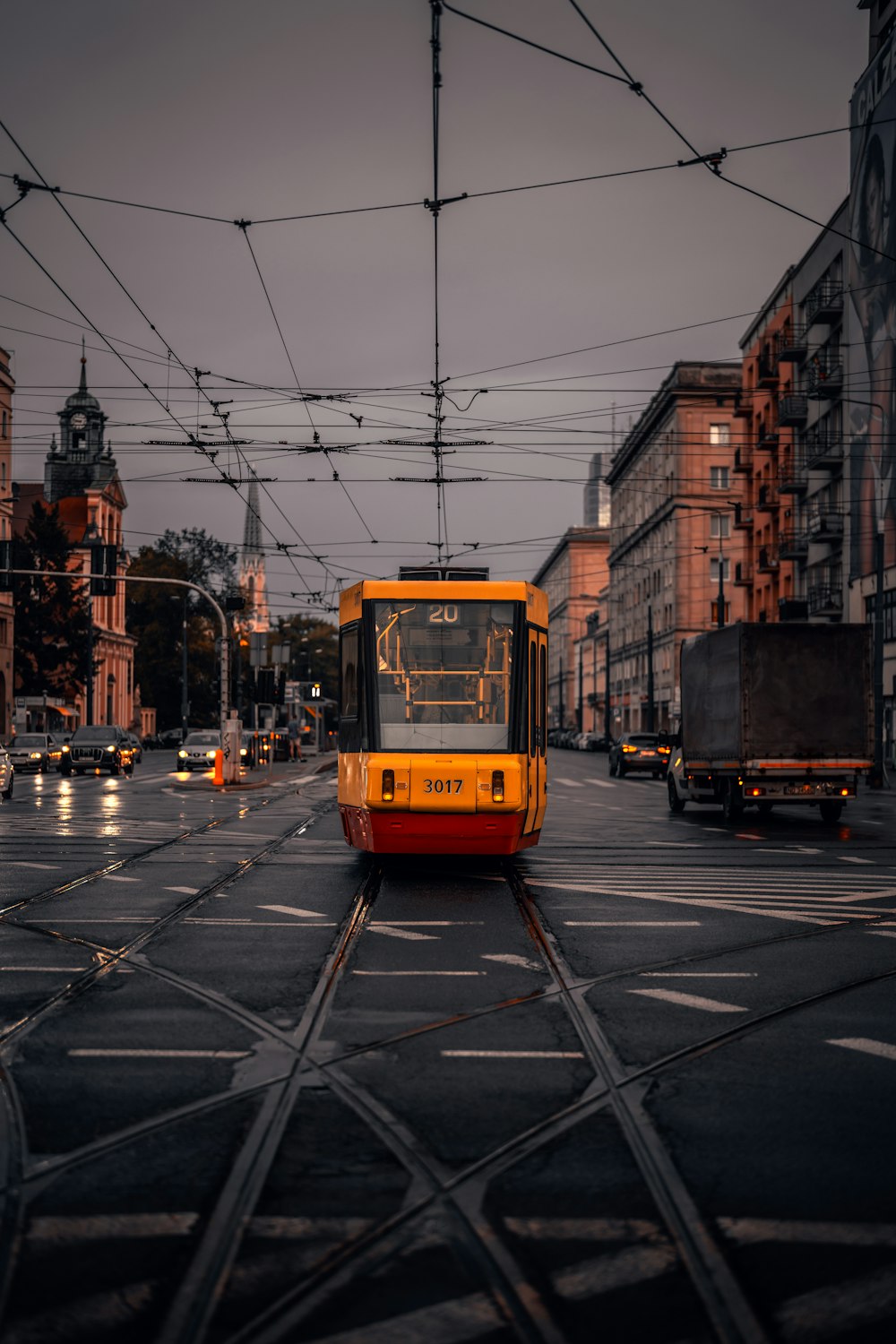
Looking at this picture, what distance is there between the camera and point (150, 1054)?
289 inches

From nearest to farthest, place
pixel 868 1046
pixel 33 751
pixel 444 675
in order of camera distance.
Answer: pixel 868 1046 < pixel 444 675 < pixel 33 751

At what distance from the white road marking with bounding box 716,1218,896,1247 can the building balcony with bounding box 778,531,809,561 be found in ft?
208

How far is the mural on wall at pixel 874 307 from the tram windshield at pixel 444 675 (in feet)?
114

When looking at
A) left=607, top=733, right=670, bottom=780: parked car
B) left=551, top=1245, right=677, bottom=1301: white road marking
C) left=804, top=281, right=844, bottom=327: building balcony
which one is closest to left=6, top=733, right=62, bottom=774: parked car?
left=607, top=733, right=670, bottom=780: parked car

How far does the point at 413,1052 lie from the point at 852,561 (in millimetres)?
54984

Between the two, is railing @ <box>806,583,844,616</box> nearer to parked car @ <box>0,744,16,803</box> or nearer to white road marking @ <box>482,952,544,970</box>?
parked car @ <box>0,744,16,803</box>

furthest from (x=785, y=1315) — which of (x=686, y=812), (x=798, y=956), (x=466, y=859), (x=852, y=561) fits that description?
(x=852, y=561)

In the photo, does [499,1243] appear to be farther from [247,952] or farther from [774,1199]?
[247,952]

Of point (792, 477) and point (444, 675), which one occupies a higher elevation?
point (792, 477)

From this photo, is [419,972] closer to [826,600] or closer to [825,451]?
[826,600]

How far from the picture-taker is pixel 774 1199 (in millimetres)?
5094

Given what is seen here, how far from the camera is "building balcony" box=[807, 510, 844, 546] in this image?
203ft

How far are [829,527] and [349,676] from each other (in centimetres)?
4848

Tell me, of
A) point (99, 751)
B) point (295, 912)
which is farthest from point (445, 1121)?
point (99, 751)
